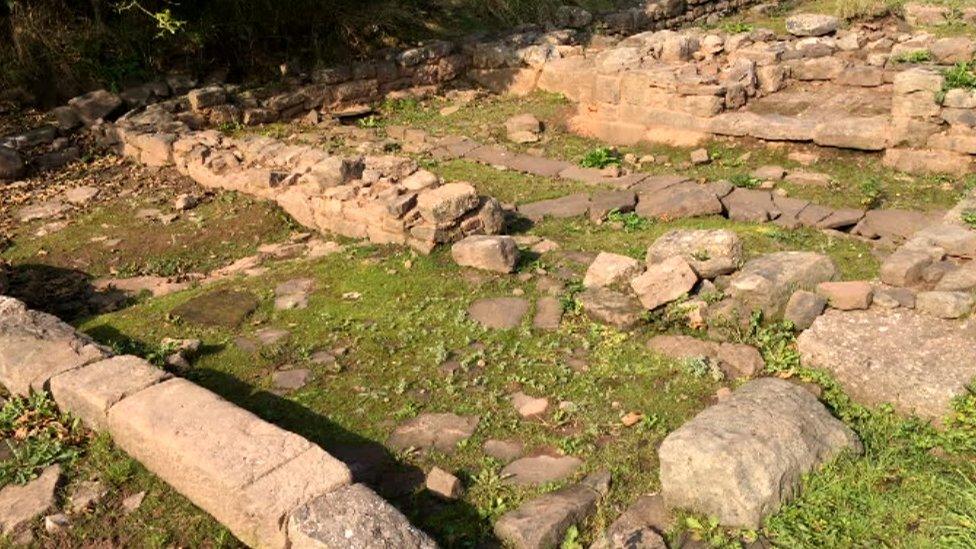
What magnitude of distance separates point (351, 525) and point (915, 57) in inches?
447

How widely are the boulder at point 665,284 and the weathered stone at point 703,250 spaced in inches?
8.9

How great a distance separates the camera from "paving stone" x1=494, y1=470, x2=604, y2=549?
436 cm

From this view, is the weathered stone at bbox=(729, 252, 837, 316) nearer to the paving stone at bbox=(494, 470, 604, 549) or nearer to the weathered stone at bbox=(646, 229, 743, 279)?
the weathered stone at bbox=(646, 229, 743, 279)

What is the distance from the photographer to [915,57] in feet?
39.9

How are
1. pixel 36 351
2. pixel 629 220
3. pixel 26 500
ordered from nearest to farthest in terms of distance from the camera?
1. pixel 26 500
2. pixel 36 351
3. pixel 629 220

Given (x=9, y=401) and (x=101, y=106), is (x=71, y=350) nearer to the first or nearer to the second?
(x=9, y=401)

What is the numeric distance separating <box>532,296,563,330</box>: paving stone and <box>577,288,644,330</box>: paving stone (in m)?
0.20

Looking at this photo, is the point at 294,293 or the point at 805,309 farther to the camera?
the point at 294,293

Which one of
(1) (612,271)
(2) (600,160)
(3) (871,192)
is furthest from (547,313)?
(2) (600,160)

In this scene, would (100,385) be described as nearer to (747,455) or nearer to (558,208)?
(747,455)

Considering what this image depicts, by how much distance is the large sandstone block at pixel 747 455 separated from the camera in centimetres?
434

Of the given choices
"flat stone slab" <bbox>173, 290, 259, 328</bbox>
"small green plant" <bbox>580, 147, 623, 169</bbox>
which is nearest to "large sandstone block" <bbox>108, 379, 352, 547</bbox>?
"flat stone slab" <bbox>173, 290, 259, 328</bbox>

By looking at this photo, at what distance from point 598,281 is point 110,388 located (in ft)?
12.3

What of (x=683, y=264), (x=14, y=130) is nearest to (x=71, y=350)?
(x=683, y=264)
